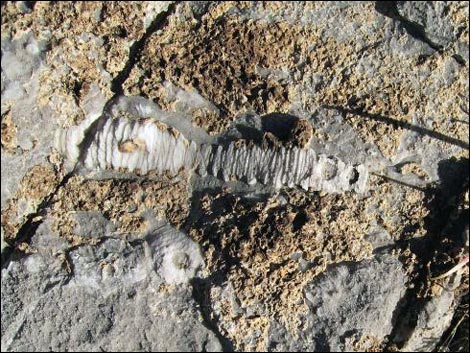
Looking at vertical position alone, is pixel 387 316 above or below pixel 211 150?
below

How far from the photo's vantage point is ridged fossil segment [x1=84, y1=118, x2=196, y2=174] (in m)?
2.33

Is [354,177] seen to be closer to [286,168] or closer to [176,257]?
[286,168]

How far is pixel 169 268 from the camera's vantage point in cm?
229

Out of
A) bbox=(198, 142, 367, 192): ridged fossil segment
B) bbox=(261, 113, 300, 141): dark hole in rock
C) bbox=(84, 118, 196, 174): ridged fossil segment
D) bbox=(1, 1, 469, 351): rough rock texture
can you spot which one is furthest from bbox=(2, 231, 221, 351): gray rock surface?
bbox=(261, 113, 300, 141): dark hole in rock

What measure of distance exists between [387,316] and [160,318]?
2.86 feet

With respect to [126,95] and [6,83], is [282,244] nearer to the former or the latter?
[126,95]

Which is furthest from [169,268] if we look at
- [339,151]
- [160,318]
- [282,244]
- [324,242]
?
[339,151]

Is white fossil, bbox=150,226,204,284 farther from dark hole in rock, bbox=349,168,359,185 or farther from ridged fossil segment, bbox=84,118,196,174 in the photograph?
dark hole in rock, bbox=349,168,359,185

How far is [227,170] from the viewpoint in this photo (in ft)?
7.62

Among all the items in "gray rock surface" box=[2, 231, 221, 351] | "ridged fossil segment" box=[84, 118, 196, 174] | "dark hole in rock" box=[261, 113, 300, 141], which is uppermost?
"dark hole in rock" box=[261, 113, 300, 141]

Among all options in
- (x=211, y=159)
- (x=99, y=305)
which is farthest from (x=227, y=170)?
(x=99, y=305)

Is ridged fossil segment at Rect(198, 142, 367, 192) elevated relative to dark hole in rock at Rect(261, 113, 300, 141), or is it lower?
lower

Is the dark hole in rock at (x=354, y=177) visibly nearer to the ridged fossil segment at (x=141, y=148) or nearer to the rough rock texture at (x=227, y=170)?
the rough rock texture at (x=227, y=170)

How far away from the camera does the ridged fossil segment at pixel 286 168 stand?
2.28 meters
